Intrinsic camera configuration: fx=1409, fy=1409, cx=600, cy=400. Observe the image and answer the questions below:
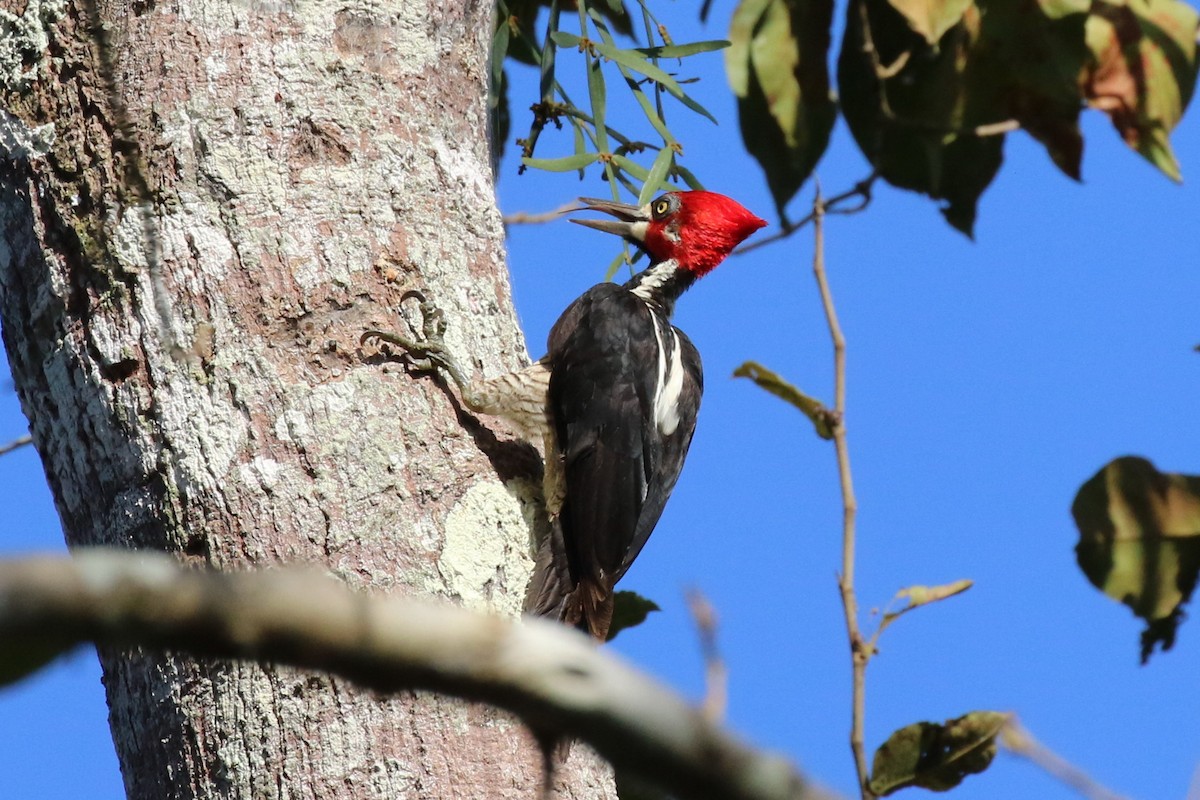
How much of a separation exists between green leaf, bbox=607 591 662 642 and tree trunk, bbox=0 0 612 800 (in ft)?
1.29

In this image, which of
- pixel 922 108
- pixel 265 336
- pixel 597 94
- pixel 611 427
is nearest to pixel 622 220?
pixel 597 94

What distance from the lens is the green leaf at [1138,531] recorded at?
1669mm

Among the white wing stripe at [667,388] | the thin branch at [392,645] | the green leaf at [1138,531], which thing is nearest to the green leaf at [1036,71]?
the green leaf at [1138,531]

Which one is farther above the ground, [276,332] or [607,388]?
[607,388]

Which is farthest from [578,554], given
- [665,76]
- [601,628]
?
[665,76]

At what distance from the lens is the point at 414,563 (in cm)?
239

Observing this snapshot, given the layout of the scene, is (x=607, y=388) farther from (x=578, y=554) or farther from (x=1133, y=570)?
(x=1133, y=570)

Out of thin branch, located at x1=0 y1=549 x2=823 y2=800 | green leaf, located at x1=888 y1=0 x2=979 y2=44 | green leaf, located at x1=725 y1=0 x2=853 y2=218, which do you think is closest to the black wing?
green leaf, located at x1=725 y1=0 x2=853 y2=218

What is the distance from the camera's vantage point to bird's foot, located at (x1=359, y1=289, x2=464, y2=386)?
260 cm

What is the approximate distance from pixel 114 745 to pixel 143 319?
0.76 metres

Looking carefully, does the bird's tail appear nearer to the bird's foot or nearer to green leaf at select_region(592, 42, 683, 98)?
the bird's foot

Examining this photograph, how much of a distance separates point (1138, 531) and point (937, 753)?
359 mm

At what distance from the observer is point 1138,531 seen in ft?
5.51

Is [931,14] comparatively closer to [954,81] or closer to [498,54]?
[954,81]
